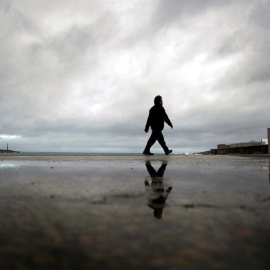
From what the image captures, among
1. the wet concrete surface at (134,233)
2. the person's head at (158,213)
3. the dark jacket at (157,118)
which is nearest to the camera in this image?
the wet concrete surface at (134,233)

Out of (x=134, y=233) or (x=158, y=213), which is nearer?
(x=134, y=233)

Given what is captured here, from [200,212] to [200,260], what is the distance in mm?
511

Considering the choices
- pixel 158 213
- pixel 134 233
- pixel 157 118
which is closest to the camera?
pixel 134 233

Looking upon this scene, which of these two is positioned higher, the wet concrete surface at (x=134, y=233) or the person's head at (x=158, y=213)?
the person's head at (x=158, y=213)

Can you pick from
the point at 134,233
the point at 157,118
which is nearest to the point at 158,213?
the point at 134,233

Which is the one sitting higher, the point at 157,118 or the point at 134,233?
the point at 157,118

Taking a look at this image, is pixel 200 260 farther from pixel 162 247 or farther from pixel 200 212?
pixel 200 212

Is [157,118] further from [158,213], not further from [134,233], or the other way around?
[134,233]

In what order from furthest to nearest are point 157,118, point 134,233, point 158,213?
point 157,118, point 158,213, point 134,233

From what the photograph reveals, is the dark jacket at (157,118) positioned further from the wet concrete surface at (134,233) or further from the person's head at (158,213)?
the person's head at (158,213)

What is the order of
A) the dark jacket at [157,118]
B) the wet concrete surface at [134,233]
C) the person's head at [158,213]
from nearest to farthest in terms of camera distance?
the wet concrete surface at [134,233]
the person's head at [158,213]
the dark jacket at [157,118]

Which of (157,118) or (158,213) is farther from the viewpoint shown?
(157,118)

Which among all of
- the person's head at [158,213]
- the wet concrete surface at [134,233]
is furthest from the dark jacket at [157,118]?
the person's head at [158,213]

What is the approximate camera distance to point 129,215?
1.18 m
